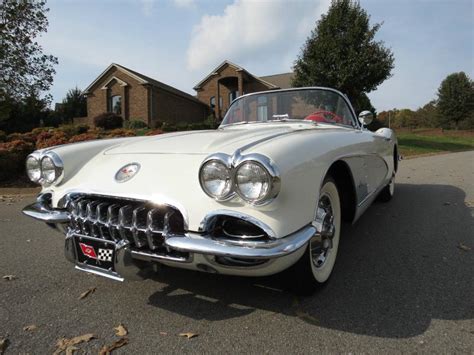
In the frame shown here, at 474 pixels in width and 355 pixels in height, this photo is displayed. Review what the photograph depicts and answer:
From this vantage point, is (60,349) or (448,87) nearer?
(60,349)

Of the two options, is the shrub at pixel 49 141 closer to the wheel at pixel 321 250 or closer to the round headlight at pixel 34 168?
the round headlight at pixel 34 168

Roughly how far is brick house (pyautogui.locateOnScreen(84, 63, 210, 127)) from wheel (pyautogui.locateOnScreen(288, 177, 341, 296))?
2388 cm

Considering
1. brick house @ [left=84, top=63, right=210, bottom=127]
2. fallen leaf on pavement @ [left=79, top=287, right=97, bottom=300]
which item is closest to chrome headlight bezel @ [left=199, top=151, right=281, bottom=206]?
fallen leaf on pavement @ [left=79, top=287, right=97, bottom=300]

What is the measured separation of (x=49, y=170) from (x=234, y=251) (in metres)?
1.65

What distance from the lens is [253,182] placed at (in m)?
1.81

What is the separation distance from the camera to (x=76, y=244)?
7.22ft

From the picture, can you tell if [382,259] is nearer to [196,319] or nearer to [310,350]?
[310,350]

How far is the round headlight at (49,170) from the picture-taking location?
8.44 feet

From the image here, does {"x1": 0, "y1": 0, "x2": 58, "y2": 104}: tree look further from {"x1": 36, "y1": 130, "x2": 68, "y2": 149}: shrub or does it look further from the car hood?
→ the car hood

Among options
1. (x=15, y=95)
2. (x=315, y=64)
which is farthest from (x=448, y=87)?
(x=15, y=95)

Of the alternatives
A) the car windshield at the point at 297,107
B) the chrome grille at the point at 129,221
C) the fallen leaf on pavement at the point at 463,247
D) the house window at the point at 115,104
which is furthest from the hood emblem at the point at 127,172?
the house window at the point at 115,104

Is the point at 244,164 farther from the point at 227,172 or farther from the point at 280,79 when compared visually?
the point at 280,79

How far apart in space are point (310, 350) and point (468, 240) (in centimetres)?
249

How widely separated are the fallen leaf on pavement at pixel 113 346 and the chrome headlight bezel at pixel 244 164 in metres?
0.89
